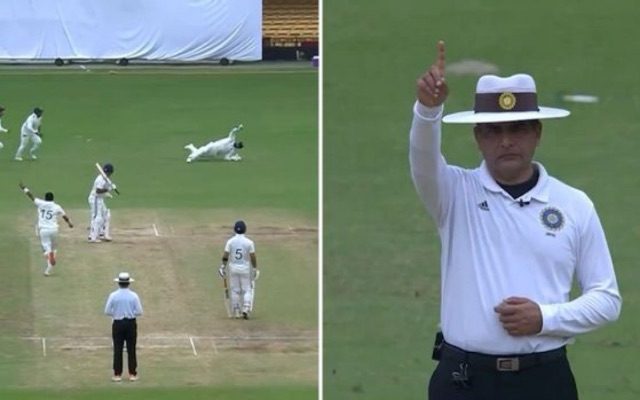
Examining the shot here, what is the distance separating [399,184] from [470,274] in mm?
4983

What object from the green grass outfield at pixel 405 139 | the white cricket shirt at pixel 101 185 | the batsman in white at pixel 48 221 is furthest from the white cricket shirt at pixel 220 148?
the green grass outfield at pixel 405 139

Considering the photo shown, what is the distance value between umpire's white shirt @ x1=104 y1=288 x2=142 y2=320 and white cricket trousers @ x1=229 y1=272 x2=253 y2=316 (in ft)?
9.12

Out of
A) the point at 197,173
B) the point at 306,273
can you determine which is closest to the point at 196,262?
the point at 306,273

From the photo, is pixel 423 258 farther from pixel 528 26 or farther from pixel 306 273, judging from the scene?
pixel 306 273

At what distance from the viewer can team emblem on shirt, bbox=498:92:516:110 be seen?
4.00 m

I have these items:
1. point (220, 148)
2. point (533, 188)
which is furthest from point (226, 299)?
point (533, 188)

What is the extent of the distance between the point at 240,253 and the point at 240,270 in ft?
0.71

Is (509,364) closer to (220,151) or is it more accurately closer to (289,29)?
(220,151)

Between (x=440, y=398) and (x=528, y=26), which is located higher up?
(x=528, y=26)

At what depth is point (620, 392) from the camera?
983 centimetres

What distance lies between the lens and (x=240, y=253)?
19156 mm

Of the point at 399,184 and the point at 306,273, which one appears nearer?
the point at 399,184


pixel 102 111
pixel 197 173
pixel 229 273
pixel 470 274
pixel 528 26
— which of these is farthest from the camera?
pixel 102 111

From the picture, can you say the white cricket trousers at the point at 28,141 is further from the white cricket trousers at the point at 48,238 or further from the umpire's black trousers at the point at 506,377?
the umpire's black trousers at the point at 506,377
